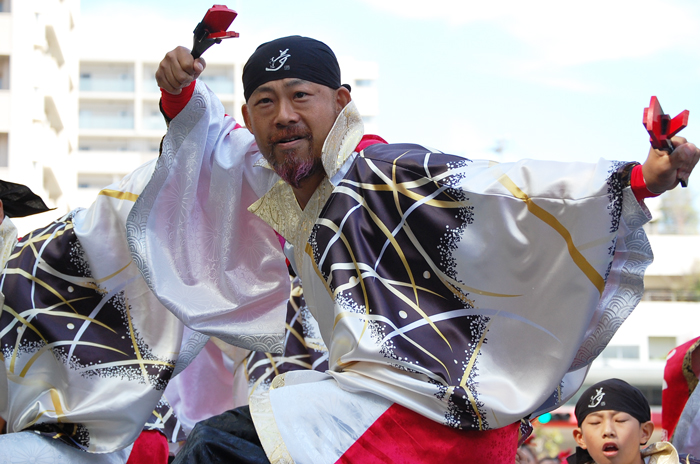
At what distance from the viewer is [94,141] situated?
150 feet

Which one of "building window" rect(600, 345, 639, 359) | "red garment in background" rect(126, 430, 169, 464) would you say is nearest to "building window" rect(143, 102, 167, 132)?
"building window" rect(600, 345, 639, 359)

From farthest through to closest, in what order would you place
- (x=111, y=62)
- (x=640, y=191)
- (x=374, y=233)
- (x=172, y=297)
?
(x=111, y=62)
(x=172, y=297)
(x=374, y=233)
(x=640, y=191)

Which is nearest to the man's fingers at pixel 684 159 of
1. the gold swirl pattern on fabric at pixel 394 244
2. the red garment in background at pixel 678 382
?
the gold swirl pattern on fabric at pixel 394 244

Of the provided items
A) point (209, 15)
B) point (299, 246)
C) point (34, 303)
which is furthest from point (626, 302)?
point (34, 303)

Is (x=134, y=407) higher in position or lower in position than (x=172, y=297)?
lower

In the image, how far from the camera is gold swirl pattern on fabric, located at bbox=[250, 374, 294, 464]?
187cm

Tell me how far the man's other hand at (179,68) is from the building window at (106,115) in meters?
44.6

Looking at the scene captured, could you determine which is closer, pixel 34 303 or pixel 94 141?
pixel 34 303

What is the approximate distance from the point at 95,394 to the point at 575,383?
161 cm

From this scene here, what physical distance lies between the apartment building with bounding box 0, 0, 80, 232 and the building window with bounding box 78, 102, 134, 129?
A: 16.9 m

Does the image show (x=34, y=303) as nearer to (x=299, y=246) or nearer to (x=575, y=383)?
(x=299, y=246)

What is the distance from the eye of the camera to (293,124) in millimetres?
2326

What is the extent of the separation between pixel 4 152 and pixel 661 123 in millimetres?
22539

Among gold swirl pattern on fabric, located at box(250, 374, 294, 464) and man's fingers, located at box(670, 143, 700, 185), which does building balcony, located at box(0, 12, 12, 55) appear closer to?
gold swirl pattern on fabric, located at box(250, 374, 294, 464)
